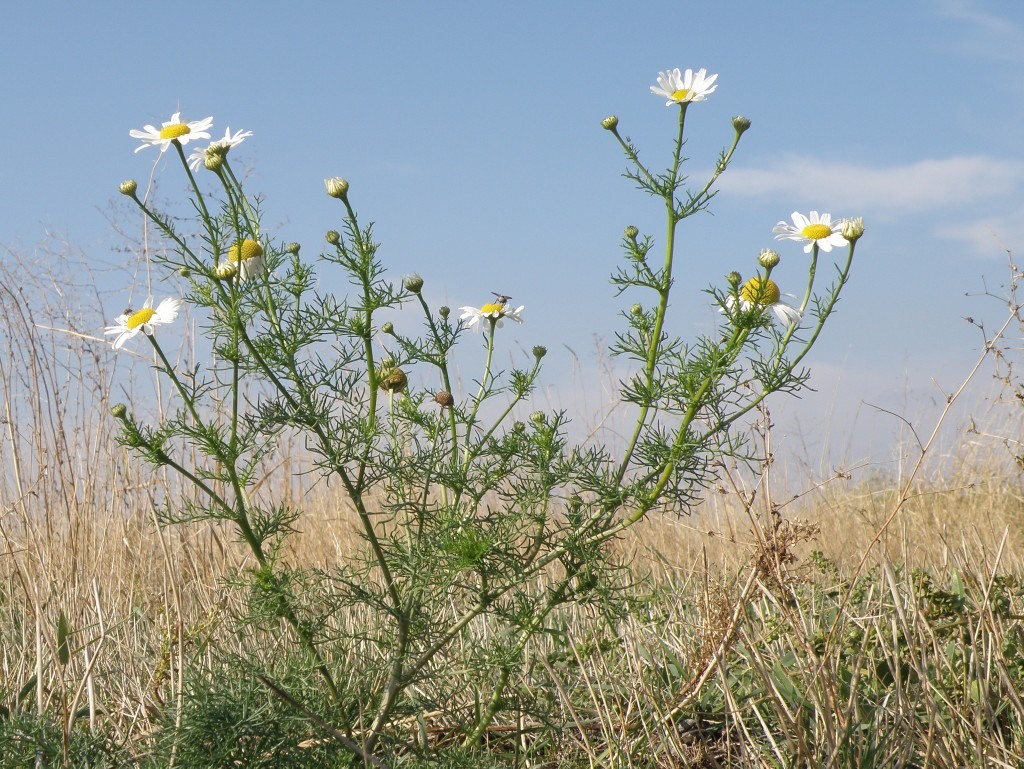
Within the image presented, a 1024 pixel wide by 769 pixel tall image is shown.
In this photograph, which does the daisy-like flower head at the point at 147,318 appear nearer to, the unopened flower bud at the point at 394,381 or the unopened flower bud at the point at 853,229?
the unopened flower bud at the point at 394,381

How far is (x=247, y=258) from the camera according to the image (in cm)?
186

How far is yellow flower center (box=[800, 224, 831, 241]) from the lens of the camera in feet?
6.59

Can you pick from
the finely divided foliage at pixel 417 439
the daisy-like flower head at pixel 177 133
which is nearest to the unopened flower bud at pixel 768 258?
the finely divided foliage at pixel 417 439

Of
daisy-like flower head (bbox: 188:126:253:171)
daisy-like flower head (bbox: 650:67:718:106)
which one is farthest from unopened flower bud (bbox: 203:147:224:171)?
daisy-like flower head (bbox: 650:67:718:106)

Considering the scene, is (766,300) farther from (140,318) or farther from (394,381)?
(140,318)

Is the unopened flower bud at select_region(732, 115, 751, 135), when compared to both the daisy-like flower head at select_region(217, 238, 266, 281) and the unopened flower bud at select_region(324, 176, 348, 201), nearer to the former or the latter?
the unopened flower bud at select_region(324, 176, 348, 201)

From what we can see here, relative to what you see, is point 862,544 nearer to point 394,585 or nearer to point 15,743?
point 394,585

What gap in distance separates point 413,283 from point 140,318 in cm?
55

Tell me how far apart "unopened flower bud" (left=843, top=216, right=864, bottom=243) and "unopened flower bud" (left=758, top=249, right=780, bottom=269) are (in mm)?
177

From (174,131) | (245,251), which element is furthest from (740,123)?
(174,131)

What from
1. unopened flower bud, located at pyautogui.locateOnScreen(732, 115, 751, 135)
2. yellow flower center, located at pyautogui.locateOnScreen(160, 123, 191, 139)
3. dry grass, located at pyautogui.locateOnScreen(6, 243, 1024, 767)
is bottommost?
dry grass, located at pyautogui.locateOnScreen(6, 243, 1024, 767)

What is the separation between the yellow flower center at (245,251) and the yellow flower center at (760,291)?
0.93m

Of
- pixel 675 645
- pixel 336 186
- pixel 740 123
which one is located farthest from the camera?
pixel 675 645

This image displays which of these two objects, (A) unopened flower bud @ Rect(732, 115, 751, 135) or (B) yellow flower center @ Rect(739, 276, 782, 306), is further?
(A) unopened flower bud @ Rect(732, 115, 751, 135)
